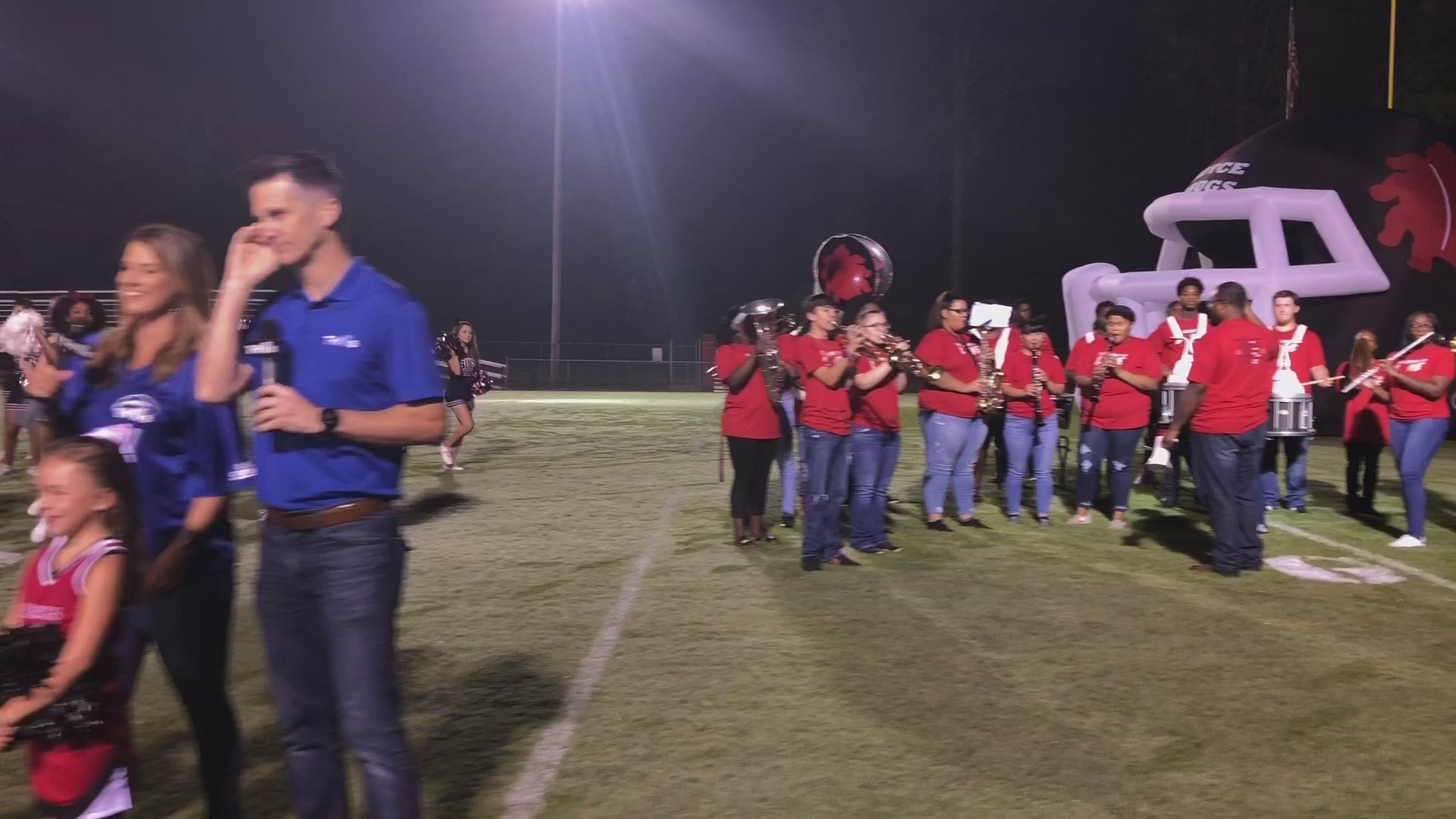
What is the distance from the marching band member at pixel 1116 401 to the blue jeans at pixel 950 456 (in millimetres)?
911

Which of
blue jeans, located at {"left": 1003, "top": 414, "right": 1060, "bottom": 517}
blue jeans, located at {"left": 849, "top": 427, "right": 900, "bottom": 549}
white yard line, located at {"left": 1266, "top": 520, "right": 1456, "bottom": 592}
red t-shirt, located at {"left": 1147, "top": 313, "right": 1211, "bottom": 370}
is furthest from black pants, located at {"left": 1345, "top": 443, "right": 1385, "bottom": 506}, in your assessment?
blue jeans, located at {"left": 849, "top": 427, "right": 900, "bottom": 549}

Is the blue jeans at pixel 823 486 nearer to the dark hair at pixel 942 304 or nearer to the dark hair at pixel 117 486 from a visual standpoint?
the dark hair at pixel 942 304

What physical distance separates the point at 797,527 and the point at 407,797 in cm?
676

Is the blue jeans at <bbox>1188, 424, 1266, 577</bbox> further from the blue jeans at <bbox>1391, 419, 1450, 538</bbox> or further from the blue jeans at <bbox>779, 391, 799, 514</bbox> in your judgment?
the blue jeans at <bbox>779, 391, 799, 514</bbox>

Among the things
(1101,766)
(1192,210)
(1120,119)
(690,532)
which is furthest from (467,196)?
(1101,766)

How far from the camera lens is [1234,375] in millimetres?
7051

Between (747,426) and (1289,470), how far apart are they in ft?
17.7

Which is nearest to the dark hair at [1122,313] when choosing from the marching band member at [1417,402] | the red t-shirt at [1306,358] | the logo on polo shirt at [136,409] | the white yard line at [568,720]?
the red t-shirt at [1306,358]

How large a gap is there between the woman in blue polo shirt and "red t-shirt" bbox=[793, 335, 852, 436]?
15.1 feet

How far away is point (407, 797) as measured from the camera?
2799 mm

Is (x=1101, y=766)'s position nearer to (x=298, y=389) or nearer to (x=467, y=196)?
(x=298, y=389)

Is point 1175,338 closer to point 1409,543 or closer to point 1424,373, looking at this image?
point 1424,373

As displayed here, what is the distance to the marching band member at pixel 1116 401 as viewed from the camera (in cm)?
885

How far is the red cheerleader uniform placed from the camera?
2775 mm
